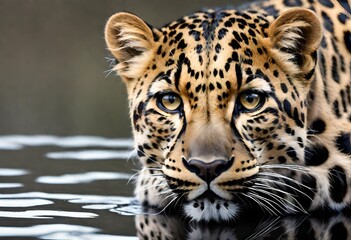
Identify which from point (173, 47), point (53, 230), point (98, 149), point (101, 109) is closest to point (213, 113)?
point (173, 47)

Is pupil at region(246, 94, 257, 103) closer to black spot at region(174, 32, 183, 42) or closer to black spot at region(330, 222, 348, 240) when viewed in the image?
black spot at region(174, 32, 183, 42)

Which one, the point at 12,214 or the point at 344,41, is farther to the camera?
the point at 344,41

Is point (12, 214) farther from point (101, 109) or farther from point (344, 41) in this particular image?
point (101, 109)

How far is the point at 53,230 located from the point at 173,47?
5.30 ft

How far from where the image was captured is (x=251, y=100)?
9156mm

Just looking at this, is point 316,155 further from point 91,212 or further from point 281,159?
point 91,212

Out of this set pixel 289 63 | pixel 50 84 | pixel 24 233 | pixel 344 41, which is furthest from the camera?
pixel 50 84

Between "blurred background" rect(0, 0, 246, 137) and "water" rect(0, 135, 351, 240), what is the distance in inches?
192

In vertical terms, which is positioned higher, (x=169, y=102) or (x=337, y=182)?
(x=169, y=102)

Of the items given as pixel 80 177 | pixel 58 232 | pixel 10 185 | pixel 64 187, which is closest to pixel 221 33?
pixel 58 232

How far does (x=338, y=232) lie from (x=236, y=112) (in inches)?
43.5

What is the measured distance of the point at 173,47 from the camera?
9.35 metres

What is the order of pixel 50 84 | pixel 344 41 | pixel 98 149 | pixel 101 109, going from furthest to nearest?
pixel 50 84 → pixel 101 109 → pixel 98 149 → pixel 344 41

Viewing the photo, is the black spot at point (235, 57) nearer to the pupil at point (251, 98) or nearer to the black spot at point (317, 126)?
the pupil at point (251, 98)
